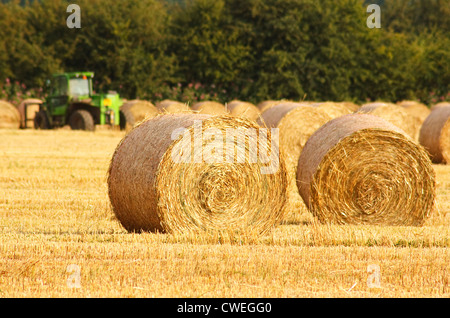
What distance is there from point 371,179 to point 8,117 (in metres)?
23.3

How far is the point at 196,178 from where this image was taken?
875 centimetres

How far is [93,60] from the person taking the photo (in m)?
42.0

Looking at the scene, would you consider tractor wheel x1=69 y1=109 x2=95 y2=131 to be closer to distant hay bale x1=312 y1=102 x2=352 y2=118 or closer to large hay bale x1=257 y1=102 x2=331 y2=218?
distant hay bale x1=312 y1=102 x2=352 y2=118

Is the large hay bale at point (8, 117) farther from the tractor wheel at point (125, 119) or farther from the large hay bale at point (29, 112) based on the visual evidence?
the tractor wheel at point (125, 119)

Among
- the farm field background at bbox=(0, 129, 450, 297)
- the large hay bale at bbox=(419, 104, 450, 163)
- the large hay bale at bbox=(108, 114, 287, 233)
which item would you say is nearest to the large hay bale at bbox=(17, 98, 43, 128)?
the large hay bale at bbox=(419, 104, 450, 163)

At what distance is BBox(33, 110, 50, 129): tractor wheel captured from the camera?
28.0 meters

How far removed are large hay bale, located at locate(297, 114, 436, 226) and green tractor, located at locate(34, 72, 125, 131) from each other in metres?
17.9

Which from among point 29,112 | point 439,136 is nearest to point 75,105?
point 29,112

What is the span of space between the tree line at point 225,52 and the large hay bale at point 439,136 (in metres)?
22.3

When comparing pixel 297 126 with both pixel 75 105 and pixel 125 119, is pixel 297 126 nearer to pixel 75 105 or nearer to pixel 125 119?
pixel 75 105

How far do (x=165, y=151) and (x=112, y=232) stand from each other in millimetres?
1129

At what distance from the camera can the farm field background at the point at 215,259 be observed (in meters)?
5.90
